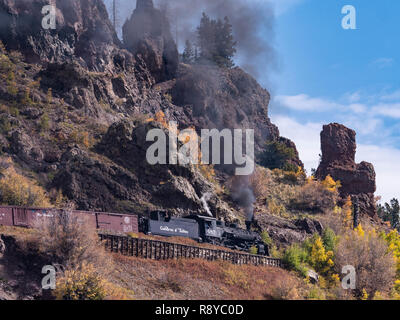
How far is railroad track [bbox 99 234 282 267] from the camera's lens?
2692 cm

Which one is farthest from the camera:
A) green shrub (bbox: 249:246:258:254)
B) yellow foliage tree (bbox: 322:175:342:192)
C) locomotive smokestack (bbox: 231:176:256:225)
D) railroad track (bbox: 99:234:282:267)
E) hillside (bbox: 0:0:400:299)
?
yellow foliage tree (bbox: 322:175:342:192)

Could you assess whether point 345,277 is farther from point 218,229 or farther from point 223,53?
point 223,53

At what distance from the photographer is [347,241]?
142ft

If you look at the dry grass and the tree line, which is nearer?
the dry grass

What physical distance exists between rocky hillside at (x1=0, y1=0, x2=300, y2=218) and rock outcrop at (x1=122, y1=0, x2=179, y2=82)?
0.69 feet

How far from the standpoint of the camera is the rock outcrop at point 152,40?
8725 cm

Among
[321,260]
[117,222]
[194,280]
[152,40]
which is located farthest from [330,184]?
[194,280]

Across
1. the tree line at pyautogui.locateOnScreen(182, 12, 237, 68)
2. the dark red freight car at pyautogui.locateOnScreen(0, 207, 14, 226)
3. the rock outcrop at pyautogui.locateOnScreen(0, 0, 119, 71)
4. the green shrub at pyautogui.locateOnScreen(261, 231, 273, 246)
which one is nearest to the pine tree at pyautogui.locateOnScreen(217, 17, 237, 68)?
the tree line at pyautogui.locateOnScreen(182, 12, 237, 68)

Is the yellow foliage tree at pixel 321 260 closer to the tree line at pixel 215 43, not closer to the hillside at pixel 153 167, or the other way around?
the hillside at pixel 153 167

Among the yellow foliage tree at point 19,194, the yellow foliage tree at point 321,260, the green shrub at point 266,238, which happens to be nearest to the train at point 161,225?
the yellow foliage tree at point 321,260

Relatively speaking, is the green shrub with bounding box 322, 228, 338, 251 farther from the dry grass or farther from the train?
the dry grass

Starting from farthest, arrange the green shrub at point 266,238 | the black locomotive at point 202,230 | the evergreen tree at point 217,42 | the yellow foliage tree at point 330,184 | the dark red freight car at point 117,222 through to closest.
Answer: the evergreen tree at point 217,42, the yellow foliage tree at point 330,184, the green shrub at point 266,238, the black locomotive at point 202,230, the dark red freight car at point 117,222

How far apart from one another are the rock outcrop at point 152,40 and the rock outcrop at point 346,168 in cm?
3481

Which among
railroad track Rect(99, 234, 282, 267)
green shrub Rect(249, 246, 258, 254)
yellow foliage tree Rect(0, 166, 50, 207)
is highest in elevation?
yellow foliage tree Rect(0, 166, 50, 207)
